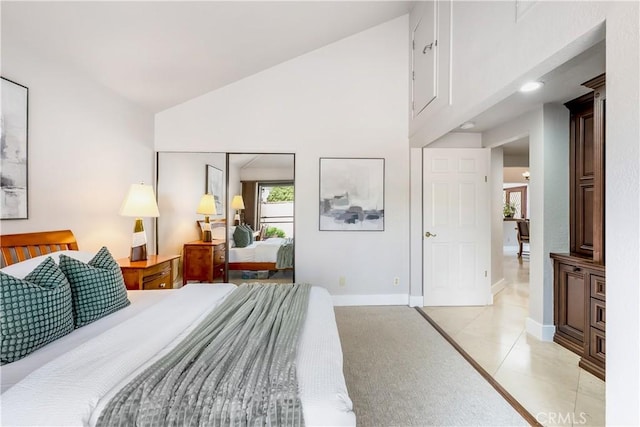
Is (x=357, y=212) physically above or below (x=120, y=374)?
above

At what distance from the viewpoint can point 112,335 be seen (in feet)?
4.54

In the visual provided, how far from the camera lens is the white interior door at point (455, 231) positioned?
12.7ft

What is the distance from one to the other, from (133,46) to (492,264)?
477cm

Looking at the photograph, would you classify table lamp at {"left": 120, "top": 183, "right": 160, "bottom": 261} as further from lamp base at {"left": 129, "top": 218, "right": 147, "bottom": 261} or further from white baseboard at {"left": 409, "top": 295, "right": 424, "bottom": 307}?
white baseboard at {"left": 409, "top": 295, "right": 424, "bottom": 307}

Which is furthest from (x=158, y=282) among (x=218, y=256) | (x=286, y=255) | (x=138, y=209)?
(x=286, y=255)

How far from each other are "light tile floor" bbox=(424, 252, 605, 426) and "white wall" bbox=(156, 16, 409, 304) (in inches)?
36.7

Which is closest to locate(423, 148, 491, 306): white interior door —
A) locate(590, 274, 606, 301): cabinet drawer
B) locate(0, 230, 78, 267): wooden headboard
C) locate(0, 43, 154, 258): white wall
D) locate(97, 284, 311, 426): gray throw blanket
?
locate(590, 274, 606, 301): cabinet drawer

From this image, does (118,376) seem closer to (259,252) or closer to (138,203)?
(138,203)

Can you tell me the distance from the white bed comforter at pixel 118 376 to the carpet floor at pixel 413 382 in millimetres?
729

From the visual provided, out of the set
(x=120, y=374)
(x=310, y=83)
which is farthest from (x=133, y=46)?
(x=120, y=374)

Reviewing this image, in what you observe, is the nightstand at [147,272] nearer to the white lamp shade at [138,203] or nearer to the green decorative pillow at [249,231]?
the white lamp shade at [138,203]

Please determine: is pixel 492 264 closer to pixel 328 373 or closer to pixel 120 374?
pixel 328 373

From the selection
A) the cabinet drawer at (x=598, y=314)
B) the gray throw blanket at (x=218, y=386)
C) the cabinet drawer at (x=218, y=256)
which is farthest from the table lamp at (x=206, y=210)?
the cabinet drawer at (x=598, y=314)

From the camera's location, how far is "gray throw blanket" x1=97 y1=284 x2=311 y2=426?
95 cm
